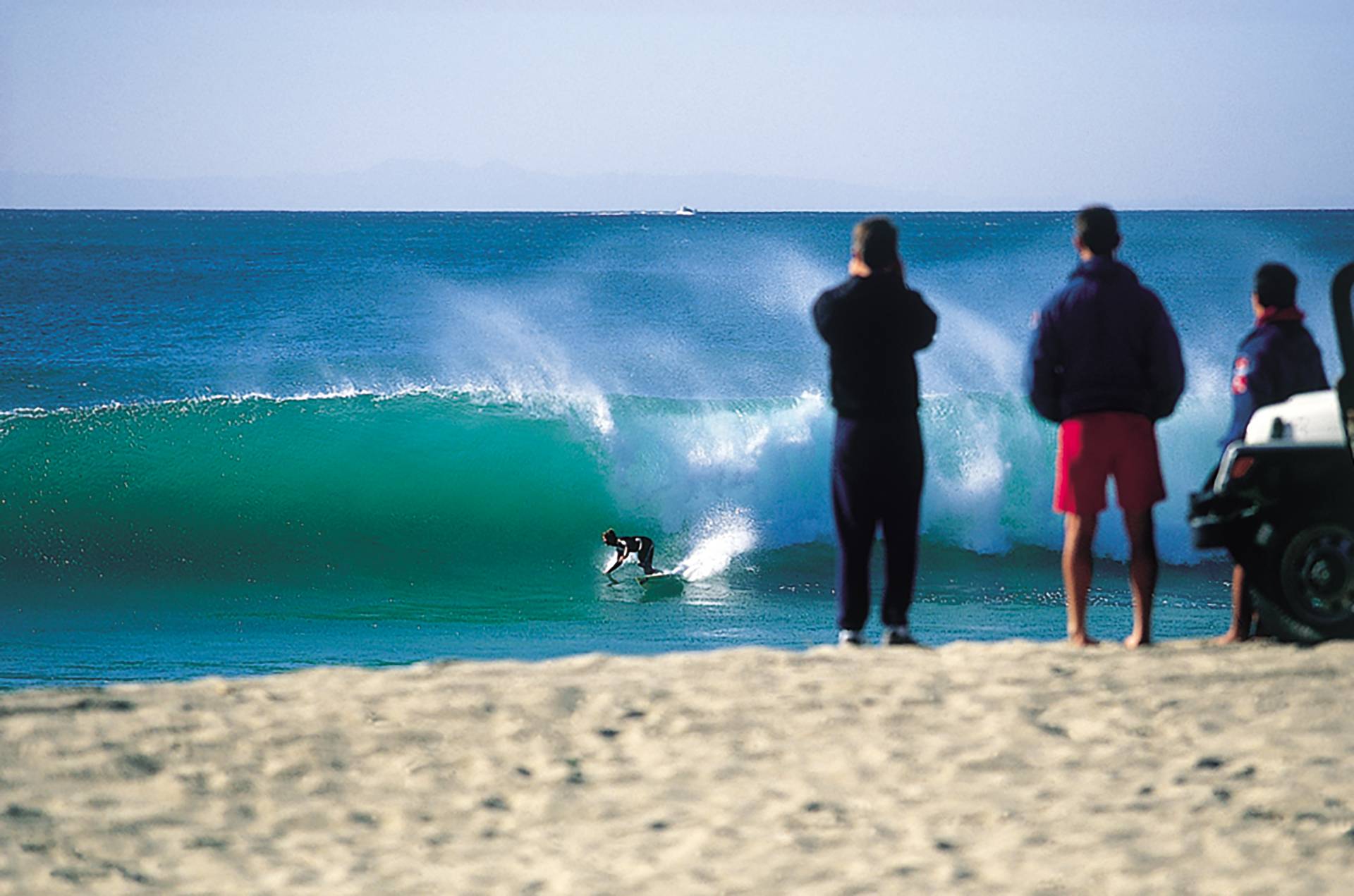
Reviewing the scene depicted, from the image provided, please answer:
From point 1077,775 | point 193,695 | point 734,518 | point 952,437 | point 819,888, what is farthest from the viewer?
point 952,437

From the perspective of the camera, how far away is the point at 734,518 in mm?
13117

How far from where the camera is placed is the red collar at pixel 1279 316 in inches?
229

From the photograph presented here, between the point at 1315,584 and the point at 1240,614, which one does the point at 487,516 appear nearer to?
the point at 1240,614

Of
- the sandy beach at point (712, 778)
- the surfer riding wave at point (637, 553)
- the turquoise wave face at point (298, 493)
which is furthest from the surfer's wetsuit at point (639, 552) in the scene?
the sandy beach at point (712, 778)

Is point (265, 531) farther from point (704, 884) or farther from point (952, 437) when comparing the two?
point (704, 884)

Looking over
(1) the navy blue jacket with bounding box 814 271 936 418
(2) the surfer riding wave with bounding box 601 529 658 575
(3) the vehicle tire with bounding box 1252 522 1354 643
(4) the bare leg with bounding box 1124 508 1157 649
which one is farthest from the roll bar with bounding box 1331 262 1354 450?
Answer: (2) the surfer riding wave with bounding box 601 529 658 575

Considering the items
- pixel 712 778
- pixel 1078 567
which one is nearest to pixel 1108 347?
Result: pixel 1078 567

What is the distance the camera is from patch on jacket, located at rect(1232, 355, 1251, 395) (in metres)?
5.79

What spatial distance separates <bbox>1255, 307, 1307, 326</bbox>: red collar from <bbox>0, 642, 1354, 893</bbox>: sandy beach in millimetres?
1235

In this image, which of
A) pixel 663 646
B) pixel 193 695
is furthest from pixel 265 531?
pixel 193 695

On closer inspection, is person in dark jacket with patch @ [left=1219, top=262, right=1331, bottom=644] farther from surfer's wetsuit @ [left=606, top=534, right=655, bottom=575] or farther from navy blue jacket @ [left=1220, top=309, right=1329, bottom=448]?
surfer's wetsuit @ [left=606, top=534, right=655, bottom=575]

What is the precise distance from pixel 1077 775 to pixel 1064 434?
5.26ft

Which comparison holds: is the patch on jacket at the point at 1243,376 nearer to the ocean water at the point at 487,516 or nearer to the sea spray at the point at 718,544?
the ocean water at the point at 487,516

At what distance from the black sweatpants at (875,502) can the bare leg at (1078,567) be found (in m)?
0.59
